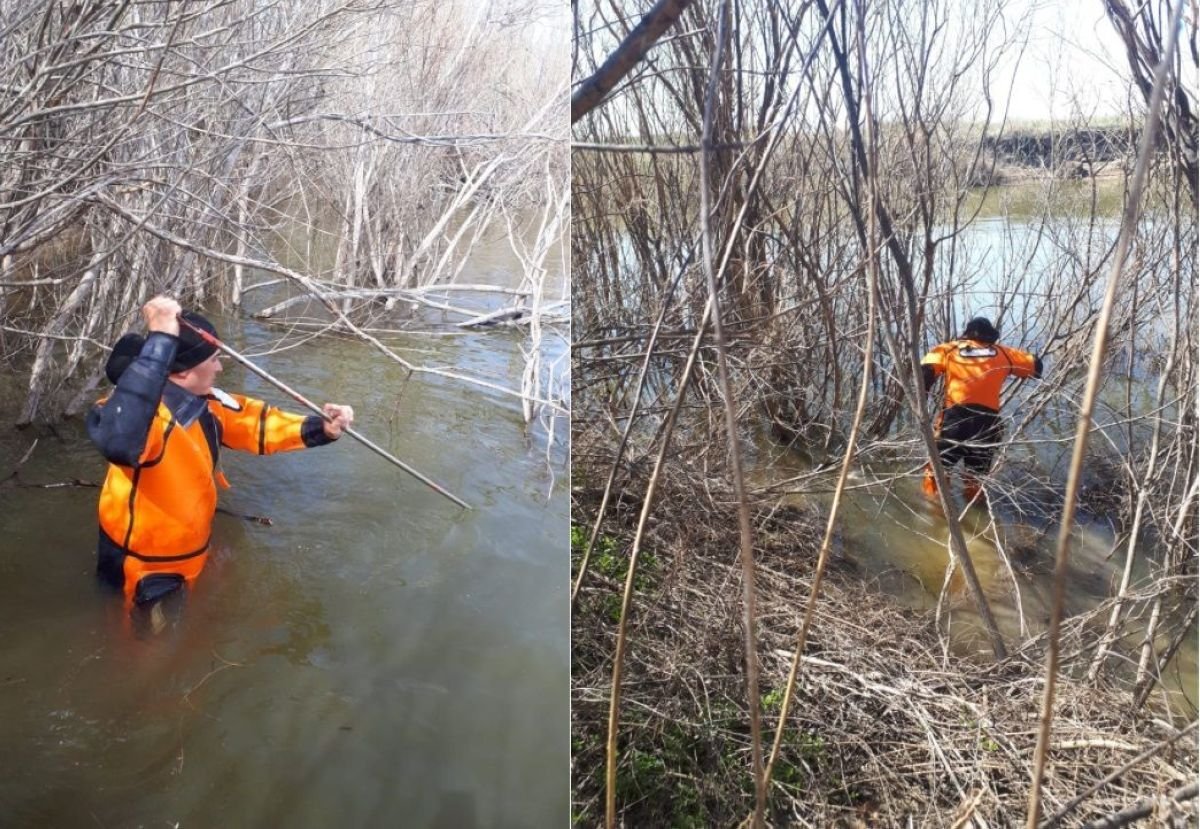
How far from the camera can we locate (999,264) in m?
0.97

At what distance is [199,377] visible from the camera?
4.61 feet

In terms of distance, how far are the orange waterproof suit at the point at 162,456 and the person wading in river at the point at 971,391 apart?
3.27ft

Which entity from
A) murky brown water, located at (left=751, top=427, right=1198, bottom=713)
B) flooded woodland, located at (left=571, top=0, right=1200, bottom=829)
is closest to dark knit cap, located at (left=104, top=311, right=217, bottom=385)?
flooded woodland, located at (left=571, top=0, right=1200, bottom=829)

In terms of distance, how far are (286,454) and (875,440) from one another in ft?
4.25

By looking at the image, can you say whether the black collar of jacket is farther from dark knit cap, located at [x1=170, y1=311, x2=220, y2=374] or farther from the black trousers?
the black trousers

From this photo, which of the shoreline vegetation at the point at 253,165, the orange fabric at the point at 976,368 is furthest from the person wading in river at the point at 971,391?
the shoreline vegetation at the point at 253,165

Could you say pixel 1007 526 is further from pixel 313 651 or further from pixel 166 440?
pixel 166 440

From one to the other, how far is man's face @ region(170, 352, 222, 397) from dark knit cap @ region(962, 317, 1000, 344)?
44.0 inches

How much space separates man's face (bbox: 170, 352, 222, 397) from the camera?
1394 millimetres

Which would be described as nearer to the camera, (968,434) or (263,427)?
(968,434)

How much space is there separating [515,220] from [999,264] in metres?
1.65

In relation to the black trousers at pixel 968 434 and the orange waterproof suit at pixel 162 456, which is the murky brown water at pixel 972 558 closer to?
the black trousers at pixel 968 434

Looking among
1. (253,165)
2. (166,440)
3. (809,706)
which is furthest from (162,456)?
(809,706)

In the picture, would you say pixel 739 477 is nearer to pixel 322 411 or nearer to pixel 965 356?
pixel 965 356
